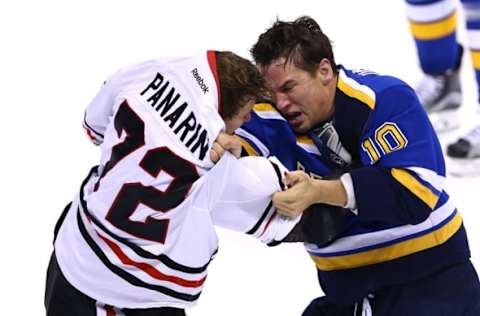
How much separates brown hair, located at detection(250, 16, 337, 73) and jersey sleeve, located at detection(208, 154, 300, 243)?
220 millimetres

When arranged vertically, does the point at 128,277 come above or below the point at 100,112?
below

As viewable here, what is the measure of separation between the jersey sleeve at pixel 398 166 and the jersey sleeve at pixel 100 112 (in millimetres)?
374

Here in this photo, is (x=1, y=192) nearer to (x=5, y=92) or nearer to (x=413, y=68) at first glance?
(x=5, y=92)

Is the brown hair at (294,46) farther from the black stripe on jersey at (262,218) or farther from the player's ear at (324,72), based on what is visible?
the black stripe on jersey at (262,218)

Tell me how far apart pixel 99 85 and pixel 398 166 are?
5.71ft

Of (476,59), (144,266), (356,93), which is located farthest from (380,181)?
(476,59)

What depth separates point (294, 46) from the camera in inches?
62.6

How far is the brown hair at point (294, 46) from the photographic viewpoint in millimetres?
1589

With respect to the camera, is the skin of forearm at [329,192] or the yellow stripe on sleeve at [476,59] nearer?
the skin of forearm at [329,192]

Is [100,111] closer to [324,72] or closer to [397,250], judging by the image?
[324,72]

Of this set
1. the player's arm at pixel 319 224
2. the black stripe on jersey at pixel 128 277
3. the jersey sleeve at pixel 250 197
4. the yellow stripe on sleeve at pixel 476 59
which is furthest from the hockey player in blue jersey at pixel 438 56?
the black stripe on jersey at pixel 128 277

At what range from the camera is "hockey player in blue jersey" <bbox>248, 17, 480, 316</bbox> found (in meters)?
1.50

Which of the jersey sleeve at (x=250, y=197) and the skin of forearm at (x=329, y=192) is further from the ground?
the jersey sleeve at (x=250, y=197)

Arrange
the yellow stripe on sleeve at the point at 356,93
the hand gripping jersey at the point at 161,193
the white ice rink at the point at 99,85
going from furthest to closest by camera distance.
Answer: the white ice rink at the point at 99,85 < the yellow stripe on sleeve at the point at 356,93 < the hand gripping jersey at the point at 161,193
